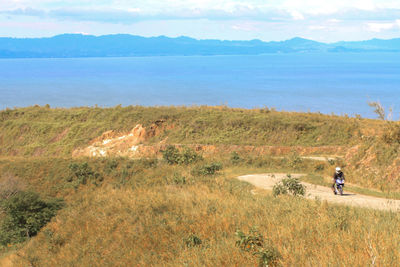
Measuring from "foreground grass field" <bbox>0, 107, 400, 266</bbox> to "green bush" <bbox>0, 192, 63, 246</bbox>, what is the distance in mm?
403

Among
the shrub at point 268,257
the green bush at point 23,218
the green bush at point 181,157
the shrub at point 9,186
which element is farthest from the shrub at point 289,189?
the shrub at point 9,186

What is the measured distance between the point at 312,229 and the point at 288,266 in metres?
1.56

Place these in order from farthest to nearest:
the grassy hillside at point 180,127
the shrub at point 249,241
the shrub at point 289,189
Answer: the grassy hillside at point 180,127, the shrub at point 289,189, the shrub at point 249,241

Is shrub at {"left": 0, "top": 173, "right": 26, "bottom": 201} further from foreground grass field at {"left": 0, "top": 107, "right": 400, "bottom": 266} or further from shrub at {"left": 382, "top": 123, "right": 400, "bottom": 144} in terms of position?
shrub at {"left": 382, "top": 123, "right": 400, "bottom": 144}

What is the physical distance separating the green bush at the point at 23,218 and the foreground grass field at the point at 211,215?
1.32ft

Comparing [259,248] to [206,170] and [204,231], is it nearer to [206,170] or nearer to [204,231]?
[204,231]

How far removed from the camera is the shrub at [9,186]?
18609mm

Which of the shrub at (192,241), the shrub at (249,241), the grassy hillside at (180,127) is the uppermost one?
the shrub at (249,241)

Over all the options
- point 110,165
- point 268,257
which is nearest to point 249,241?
point 268,257

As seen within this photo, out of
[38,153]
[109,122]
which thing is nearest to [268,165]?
[109,122]

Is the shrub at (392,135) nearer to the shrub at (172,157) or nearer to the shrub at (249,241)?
the shrub at (172,157)

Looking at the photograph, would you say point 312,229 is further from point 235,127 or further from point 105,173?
point 235,127

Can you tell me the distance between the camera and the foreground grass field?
5926mm

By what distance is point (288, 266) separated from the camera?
5266 millimetres
